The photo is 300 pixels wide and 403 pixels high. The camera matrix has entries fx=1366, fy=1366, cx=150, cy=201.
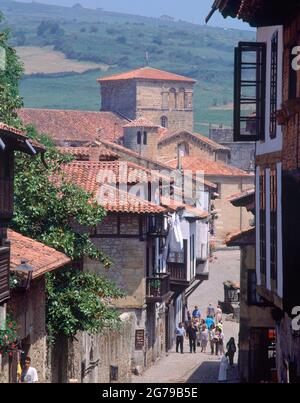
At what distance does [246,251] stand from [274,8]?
20457 millimetres

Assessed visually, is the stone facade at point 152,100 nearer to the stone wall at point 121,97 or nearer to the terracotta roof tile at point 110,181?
the stone wall at point 121,97

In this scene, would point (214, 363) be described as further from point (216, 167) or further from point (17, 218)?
point (216, 167)

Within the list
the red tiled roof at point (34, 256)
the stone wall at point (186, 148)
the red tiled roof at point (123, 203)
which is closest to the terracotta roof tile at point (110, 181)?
the red tiled roof at point (123, 203)

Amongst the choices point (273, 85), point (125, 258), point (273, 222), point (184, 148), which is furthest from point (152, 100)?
point (273, 222)

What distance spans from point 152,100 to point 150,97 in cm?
39

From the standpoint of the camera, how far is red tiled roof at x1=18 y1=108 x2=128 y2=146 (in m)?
121

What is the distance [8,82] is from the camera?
40.3 m

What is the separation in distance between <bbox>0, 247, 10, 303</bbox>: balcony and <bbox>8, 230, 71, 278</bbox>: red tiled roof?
2.86 ft

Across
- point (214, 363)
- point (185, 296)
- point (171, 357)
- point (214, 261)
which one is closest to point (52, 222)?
point (214, 363)

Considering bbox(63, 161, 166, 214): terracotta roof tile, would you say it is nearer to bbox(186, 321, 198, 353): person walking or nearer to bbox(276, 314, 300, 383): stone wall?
bbox(186, 321, 198, 353): person walking

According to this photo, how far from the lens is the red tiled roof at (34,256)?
81.3 feet

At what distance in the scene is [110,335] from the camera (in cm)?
3675

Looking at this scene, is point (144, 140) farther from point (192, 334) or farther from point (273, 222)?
point (273, 222)
